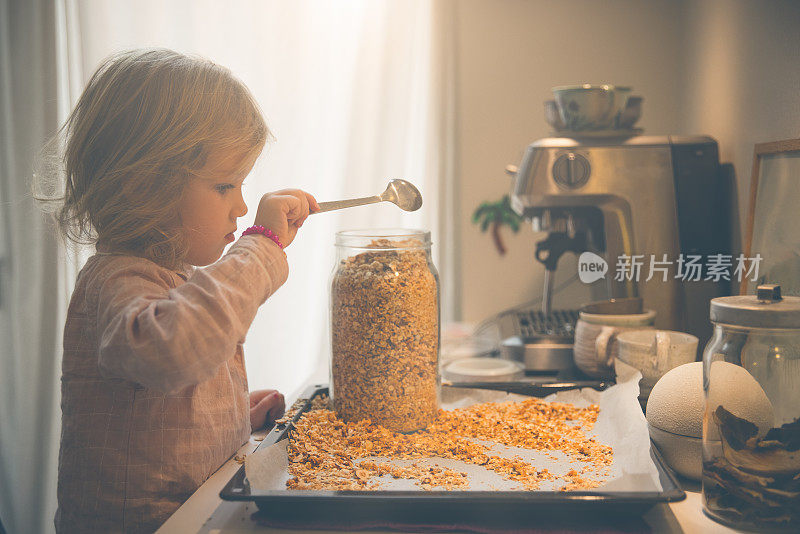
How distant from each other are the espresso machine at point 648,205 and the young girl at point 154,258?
60 centimetres

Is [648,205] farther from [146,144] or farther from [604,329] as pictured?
[146,144]

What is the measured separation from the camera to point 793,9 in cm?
90

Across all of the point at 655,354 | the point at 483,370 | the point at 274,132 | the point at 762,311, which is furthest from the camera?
the point at 274,132

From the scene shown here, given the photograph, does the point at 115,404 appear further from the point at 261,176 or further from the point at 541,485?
the point at 261,176

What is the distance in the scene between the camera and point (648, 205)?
4.09ft

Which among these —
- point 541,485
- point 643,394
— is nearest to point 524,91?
point 643,394

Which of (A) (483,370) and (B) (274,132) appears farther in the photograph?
(B) (274,132)

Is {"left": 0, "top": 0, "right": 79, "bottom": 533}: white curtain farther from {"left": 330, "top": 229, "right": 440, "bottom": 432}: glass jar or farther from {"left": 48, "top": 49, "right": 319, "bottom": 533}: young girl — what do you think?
{"left": 330, "top": 229, "right": 440, "bottom": 432}: glass jar

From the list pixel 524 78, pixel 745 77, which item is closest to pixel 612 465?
pixel 745 77

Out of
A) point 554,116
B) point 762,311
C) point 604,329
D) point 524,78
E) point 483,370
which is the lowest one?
point 483,370

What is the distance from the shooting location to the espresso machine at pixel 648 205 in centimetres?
123

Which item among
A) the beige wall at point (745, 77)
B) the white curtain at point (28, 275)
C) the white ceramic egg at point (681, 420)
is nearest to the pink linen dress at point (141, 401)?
the white ceramic egg at point (681, 420)

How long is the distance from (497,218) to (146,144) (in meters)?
1.33

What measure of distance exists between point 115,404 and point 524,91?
1.54 m
